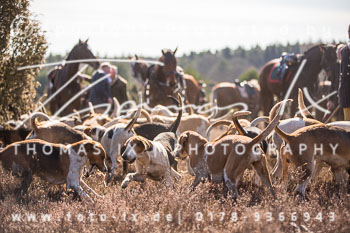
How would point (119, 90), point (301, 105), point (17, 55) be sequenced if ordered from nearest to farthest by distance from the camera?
point (301, 105) → point (17, 55) → point (119, 90)

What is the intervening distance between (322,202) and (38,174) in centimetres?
339

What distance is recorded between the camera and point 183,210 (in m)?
6.16

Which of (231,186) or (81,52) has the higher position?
(81,52)

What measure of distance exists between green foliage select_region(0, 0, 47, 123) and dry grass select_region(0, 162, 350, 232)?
2704mm

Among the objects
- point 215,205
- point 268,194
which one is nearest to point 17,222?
point 215,205

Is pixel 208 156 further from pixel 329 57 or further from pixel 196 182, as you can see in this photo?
pixel 329 57

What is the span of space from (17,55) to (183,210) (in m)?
4.78

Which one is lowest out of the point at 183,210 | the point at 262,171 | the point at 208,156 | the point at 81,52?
the point at 183,210

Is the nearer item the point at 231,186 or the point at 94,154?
the point at 231,186

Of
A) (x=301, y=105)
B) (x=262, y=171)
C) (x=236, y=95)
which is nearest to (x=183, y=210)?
(x=262, y=171)

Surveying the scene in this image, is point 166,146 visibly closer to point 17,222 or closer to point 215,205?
point 215,205

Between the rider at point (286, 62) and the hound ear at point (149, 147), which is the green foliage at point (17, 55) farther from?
the rider at point (286, 62)

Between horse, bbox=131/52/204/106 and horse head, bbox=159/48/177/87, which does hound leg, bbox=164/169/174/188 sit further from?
horse, bbox=131/52/204/106

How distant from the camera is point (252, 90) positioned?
25.6 meters
